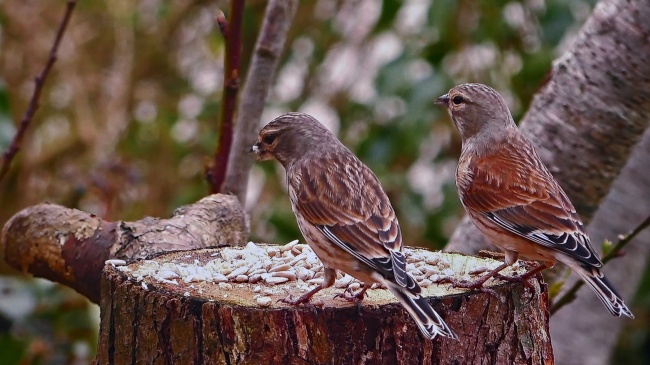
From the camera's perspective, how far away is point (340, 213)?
351cm

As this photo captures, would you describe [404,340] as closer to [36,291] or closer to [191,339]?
[191,339]

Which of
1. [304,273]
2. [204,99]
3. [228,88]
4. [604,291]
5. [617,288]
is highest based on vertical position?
[228,88]

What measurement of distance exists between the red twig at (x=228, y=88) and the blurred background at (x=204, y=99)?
1.12 m

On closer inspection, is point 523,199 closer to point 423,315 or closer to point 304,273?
point 304,273

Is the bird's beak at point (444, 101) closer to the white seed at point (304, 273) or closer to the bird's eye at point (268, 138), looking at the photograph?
the bird's eye at point (268, 138)

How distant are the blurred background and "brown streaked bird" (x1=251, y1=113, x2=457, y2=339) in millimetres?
1611

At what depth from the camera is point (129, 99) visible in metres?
8.59

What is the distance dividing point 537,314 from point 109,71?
618 centimetres

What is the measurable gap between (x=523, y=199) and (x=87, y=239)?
73.0 inches

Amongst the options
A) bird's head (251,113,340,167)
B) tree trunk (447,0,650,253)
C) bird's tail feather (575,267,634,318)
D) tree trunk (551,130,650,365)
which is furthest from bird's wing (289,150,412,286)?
tree trunk (551,130,650,365)

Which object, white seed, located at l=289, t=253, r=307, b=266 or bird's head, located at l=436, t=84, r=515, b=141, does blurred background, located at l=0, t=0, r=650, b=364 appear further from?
white seed, located at l=289, t=253, r=307, b=266

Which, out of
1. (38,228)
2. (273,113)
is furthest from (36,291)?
(273,113)

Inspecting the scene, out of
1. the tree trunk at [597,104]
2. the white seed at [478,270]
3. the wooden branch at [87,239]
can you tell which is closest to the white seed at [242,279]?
the wooden branch at [87,239]

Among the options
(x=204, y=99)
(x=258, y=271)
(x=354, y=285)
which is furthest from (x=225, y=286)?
(x=204, y=99)
